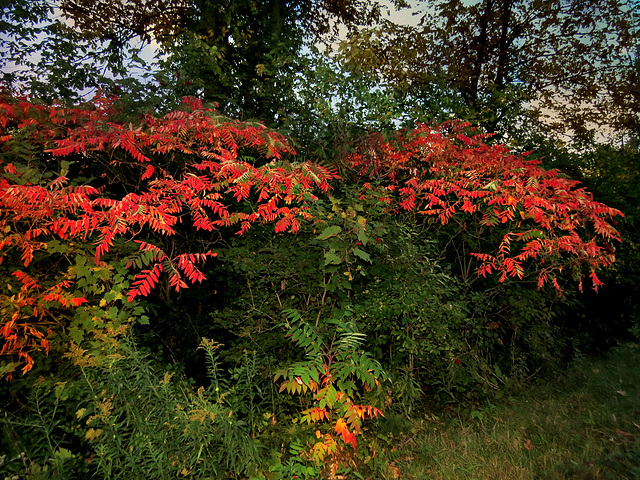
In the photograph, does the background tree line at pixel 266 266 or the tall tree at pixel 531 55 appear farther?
the tall tree at pixel 531 55

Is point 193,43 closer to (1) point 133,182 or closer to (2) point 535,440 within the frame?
(1) point 133,182

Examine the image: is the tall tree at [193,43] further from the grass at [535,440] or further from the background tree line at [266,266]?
the grass at [535,440]

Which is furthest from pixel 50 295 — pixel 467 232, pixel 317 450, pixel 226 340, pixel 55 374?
pixel 467 232

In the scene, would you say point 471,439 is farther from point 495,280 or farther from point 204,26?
point 204,26

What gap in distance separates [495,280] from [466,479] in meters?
2.99

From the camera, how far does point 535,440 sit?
12.1 ft

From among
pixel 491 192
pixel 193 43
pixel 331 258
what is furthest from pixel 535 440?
pixel 193 43

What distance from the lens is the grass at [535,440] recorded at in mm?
3170

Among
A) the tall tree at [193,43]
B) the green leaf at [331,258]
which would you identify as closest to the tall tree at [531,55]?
the tall tree at [193,43]

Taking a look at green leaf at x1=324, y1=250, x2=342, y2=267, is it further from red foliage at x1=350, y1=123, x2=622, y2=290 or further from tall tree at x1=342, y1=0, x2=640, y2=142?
tall tree at x1=342, y1=0, x2=640, y2=142

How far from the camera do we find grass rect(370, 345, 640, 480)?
10.4 feet

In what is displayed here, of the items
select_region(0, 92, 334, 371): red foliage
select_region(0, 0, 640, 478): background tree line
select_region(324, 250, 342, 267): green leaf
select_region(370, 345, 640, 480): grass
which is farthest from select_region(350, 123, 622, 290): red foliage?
select_region(370, 345, 640, 480): grass

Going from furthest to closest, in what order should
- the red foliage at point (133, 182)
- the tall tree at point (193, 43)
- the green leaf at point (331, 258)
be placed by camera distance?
the tall tree at point (193, 43), the green leaf at point (331, 258), the red foliage at point (133, 182)

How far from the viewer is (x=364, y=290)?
4102 millimetres
